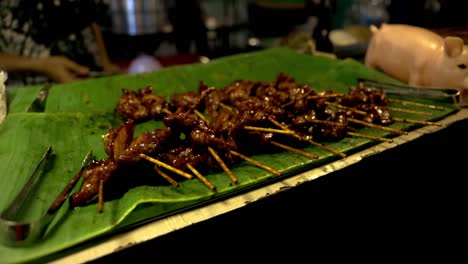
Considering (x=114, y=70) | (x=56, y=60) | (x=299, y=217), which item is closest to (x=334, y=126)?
(x=299, y=217)

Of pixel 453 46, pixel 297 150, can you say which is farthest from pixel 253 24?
pixel 297 150

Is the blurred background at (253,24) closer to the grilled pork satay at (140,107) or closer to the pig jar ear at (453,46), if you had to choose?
the pig jar ear at (453,46)

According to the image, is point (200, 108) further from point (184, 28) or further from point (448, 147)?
point (184, 28)

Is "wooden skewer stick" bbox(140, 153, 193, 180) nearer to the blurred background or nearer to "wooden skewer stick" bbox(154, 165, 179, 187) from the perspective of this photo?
"wooden skewer stick" bbox(154, 165, 179, 187)

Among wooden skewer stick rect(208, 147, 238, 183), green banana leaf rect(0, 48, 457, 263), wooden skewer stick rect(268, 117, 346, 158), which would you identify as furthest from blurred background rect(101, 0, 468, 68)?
wooden skewer stick rect(208, 147, 238, 183)

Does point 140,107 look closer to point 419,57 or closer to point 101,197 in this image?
point 101,197

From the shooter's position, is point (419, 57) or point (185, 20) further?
point (185, 20)
